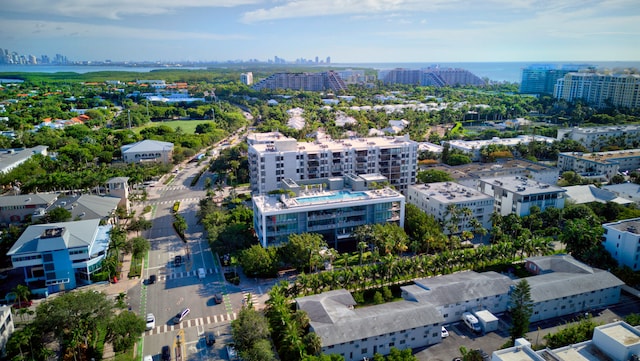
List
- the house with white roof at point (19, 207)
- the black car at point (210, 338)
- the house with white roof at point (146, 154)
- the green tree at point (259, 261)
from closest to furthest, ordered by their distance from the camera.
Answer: the black car at point (210, 338), the green tree at point (259, 261), the house with white roof at point (19, 207), the house with white roof at point (146, 154)

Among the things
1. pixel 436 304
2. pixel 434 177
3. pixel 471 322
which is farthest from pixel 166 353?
pixel 434 177

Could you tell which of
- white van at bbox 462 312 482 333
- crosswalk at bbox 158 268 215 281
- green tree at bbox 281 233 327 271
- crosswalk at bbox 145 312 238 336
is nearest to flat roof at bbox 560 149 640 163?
white van at bbox 462 312 482 333

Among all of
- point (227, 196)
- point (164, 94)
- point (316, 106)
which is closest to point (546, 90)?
point (316, 106)

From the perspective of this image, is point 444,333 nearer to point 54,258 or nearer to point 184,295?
point 184,295

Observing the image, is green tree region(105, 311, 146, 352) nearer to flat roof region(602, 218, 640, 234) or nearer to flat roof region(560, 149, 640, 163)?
flat roof region(602, 218, 640, 234)

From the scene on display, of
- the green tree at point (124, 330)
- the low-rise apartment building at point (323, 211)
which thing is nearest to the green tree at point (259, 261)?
the low-rise apartment building at point (323, 211)

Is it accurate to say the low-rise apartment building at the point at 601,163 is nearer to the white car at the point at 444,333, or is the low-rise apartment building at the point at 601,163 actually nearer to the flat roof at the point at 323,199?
the flat roof at the point at 323,199

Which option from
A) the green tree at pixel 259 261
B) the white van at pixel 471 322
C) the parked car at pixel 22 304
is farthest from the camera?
the green tree at pixel 259 261
